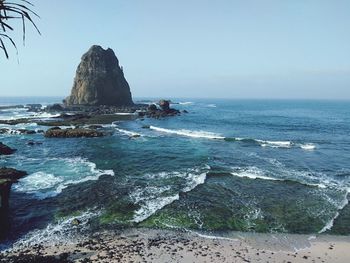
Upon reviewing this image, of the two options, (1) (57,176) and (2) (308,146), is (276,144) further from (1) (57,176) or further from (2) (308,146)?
(1) (57,176)

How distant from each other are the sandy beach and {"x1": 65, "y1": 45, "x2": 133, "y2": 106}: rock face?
120 meters

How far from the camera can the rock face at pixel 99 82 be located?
14238 cm

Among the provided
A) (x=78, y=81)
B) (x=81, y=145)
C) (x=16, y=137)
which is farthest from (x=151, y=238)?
(x=78, y=81)

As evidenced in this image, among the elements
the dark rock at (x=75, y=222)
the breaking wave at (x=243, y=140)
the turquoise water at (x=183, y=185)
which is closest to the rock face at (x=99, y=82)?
the breaking wave at (x=243, y=140)

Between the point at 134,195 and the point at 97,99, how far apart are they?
11256cm

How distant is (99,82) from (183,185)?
369 ft

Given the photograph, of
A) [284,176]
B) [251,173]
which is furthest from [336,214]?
[251,173]

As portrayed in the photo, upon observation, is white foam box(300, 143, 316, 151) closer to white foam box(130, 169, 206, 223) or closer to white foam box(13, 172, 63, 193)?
white foam box(130, 169, 206, 223)

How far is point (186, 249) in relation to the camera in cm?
2317

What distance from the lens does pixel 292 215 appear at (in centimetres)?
2919

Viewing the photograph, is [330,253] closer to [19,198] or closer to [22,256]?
[22,256]

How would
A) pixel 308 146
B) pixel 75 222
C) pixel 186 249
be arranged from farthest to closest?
pixel 308 146 → pixel 75 222 → pixel 186 249

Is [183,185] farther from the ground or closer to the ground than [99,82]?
closer to the ground

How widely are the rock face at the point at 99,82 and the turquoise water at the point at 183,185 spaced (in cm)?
7995
